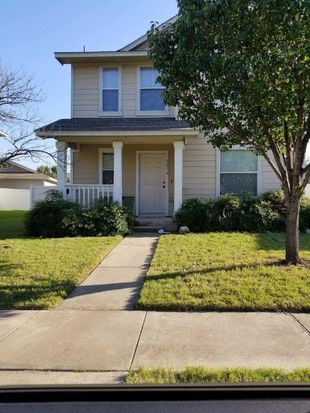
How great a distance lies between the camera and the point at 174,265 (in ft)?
28.4

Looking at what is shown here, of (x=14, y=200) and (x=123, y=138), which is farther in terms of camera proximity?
(x=14, y=200)

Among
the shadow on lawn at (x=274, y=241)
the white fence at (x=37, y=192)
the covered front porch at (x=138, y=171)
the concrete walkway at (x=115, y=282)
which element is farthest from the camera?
the covered front porch at (x=138, y=171)

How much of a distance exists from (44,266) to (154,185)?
8311 mm

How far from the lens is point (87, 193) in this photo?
1489cm

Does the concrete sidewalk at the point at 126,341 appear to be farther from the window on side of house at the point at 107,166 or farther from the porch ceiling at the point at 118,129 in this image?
the window on side of house at the point at 107,166

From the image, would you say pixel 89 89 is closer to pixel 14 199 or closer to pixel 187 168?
pixel 187 168

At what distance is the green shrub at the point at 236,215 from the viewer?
43.9 ft

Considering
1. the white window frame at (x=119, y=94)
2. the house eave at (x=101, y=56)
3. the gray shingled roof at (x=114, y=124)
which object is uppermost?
the house eave at (x=101, y=56)

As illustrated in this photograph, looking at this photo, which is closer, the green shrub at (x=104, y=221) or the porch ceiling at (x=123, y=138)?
the green shrub at (x=104, y=221)

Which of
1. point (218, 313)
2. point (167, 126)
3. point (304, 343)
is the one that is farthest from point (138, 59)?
point (304, 343)

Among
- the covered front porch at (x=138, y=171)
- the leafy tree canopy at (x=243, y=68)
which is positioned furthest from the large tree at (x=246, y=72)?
the covered front porch at (x=138, y=171)

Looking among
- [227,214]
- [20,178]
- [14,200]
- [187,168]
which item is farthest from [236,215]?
[20,178]

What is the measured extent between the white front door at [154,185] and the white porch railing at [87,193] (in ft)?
6.28

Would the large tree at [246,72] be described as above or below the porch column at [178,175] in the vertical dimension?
above
